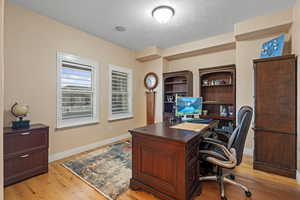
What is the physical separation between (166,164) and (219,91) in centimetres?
277

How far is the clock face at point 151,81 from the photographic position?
439 centimetres

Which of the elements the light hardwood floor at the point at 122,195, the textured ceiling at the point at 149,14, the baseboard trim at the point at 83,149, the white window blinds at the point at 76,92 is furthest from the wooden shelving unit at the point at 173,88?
the light hardwood floor at the point at 122,195

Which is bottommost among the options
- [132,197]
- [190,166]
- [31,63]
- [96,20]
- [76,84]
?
[132,197]

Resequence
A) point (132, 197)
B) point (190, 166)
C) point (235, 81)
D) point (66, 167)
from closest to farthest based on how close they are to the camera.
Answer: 1. point (190, 166)
2. point (132, 197)
3. point (66, 167)
4. point (235, 81)

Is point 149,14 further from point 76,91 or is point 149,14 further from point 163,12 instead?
point 76,91

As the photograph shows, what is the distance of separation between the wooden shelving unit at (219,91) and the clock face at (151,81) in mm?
1377

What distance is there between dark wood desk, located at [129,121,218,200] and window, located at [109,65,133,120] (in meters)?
2.30

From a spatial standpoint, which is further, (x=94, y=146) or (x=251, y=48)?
(x=94, y=146)

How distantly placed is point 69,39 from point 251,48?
12.5ft

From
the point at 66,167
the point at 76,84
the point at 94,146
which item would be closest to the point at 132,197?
the point at 66,167

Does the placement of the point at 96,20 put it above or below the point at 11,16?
above

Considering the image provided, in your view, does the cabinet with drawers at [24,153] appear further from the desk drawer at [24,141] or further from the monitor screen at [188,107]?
the monitor screen at [188,107]

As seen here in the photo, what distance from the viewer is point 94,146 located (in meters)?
3.42

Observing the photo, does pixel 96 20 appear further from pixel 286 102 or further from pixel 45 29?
pixel 286 102
